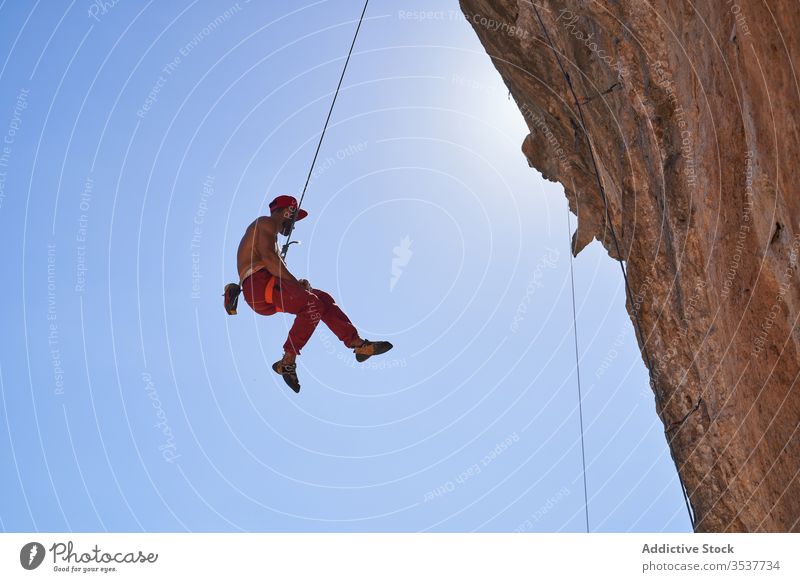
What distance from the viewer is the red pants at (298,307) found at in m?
9.36

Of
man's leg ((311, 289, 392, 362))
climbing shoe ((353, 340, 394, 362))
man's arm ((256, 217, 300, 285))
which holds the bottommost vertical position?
climbing shoe ((353, 340, 394, 362))

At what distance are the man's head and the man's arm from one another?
0.15 meters

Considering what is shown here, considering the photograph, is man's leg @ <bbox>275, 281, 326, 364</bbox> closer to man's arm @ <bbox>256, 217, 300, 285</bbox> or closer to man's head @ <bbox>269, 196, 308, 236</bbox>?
man's arm @ <bbox>256, 217, 300, 285</bbox>

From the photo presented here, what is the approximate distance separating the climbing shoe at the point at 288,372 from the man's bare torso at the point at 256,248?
1.09 m

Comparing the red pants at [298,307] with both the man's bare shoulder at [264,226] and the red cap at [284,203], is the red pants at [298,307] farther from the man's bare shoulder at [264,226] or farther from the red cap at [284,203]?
the red cap at [284,203]

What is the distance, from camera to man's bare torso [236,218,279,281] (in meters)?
9.39

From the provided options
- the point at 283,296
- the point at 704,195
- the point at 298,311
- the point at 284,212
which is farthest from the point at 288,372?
the point at 704,195

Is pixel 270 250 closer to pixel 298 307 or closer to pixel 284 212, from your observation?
pixel 284 212

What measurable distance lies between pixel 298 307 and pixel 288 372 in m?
0.82

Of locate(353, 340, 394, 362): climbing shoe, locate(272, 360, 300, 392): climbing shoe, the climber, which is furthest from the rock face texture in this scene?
locate(272, 360, 300, 392): climbing shoe

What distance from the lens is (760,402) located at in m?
9.17

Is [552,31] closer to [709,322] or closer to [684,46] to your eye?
[684,46]

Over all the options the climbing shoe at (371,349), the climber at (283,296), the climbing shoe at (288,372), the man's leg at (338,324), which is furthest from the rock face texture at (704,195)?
the climbing shoe at (288,372)

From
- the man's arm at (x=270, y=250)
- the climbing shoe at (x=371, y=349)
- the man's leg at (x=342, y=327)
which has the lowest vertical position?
the climbing shoe at (x=371, y=349)
